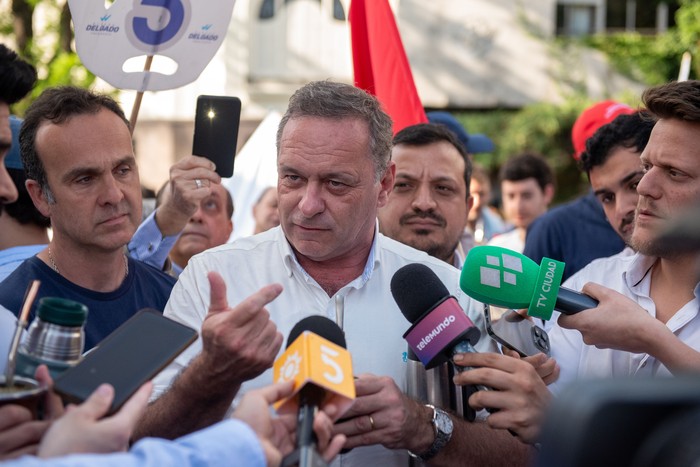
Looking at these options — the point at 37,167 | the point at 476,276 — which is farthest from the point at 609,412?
the point at 37,167

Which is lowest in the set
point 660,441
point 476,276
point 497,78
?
point 497,78

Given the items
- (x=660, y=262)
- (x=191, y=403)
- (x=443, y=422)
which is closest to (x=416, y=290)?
(x=443, y=422)

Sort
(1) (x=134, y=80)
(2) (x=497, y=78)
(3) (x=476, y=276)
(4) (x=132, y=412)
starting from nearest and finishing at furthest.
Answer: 1. (4) (x=132, y=412)
2. (3) (x=476, y=276)
3. (1) (x=134, y=80)
4. (2) (x=497, y=78)

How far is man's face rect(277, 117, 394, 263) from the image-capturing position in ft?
10.7

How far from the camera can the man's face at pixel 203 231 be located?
5379mm

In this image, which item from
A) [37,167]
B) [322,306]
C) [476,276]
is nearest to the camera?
[476,276]

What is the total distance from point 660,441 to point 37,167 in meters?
2.95

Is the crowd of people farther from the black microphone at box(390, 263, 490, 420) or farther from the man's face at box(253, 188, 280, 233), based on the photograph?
the man's face at box(253, 188, 280, 233)

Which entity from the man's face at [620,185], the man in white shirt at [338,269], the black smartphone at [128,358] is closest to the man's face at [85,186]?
the man in white shirt at [338,269]

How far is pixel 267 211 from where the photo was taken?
6355 millimetres

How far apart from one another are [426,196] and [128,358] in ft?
8.24

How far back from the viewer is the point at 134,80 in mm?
4070

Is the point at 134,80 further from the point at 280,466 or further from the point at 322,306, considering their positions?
the point at 280,466

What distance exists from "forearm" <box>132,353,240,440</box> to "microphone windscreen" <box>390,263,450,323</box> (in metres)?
0.54
